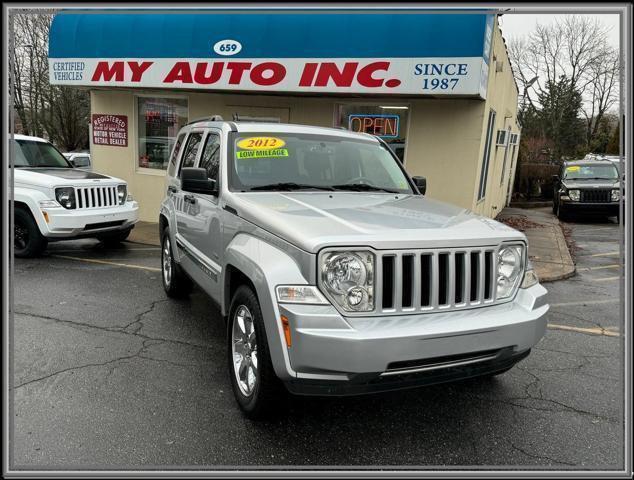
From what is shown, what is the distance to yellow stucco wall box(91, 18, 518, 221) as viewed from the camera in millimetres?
9252

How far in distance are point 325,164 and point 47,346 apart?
9.58 ft

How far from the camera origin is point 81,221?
7844 millimetres

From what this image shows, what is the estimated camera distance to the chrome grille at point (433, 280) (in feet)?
9.15

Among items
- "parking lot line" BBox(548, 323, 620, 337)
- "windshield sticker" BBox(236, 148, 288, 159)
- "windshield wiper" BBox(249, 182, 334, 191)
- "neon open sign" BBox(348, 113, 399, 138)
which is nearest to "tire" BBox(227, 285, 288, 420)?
"windshield wiper" BBox(249, 182, 334, 191)

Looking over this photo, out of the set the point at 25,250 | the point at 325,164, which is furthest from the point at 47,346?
the point at 25,250

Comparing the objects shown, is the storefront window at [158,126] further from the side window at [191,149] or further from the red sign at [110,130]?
the side window at [191,149]

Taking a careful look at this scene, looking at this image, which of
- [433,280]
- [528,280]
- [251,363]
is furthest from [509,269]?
[251,363]

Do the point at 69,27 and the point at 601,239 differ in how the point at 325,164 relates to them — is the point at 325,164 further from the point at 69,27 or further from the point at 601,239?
the point at 601,239

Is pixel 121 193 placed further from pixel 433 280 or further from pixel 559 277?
pixel 559 277

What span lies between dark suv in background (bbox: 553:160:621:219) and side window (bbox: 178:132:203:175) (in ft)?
44.3

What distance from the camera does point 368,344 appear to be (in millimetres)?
2607

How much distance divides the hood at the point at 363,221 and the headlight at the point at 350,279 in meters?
0.08

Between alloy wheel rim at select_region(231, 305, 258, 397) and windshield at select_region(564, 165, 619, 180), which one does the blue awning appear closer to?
alloy wheel rim at select_region(231, 305, 258, 397)

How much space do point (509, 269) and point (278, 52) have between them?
6903 mm
